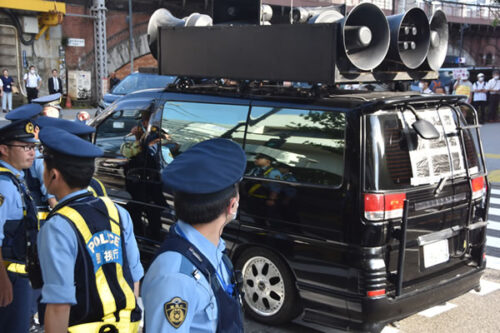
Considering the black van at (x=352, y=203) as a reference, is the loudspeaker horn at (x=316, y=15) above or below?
above

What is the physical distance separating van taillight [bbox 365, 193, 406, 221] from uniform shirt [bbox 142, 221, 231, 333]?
90.7 inches

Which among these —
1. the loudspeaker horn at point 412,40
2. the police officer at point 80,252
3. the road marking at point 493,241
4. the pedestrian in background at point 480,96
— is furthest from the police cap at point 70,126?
the pedestrian in background at point 480,96

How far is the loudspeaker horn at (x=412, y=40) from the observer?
4.83 meters

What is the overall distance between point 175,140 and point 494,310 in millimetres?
3255

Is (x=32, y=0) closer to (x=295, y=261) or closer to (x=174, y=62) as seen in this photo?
(x=174, y=62)

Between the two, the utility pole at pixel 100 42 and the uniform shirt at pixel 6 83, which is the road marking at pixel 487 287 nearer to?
the uniform shirt at pixel 6 83

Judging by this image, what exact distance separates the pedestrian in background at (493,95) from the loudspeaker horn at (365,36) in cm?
1853

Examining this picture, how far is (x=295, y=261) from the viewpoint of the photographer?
4500mm

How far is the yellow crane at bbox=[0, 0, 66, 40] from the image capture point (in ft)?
82.9

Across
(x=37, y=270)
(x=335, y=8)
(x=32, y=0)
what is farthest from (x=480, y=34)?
(x=37, y=270)

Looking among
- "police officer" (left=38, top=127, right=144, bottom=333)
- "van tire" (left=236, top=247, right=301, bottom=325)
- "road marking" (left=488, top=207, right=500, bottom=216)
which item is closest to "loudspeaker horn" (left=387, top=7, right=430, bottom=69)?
"van tire" (left=236, top=247, right=301, bottom=325)

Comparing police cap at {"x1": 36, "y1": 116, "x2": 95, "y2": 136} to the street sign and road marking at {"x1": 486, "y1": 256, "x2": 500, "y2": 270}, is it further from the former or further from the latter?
the street sign

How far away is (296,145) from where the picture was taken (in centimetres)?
452

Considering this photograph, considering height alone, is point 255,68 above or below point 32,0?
below
